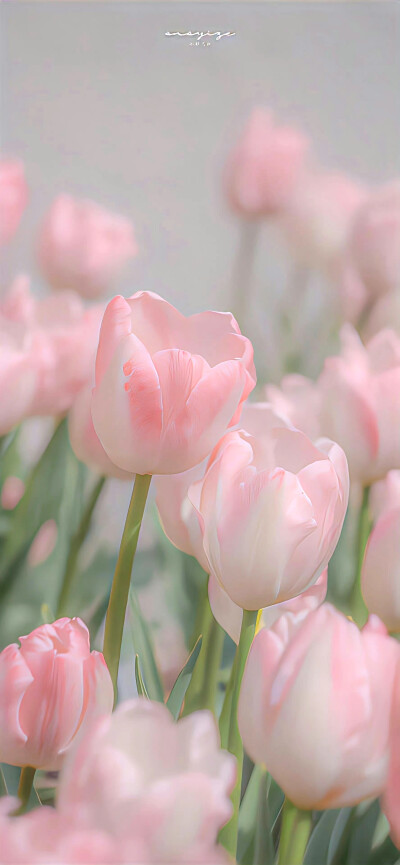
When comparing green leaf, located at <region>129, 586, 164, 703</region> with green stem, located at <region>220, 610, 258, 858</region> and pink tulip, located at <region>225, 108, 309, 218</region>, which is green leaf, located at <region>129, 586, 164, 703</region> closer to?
green stem, located at <region>220, 610, 258, 858</region>

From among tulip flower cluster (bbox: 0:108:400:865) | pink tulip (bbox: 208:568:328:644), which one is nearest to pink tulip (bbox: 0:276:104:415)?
tulip flower cluster (bbox: 0:108:400:865)

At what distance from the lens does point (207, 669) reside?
1.06 ft

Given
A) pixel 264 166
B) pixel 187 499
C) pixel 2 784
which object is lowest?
pixel 2 784

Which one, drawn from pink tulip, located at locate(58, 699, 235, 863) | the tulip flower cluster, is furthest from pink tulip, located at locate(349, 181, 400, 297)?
pink tulip, located at locate(58, 699, 235, 863)

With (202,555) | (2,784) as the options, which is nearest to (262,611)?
(202,555)

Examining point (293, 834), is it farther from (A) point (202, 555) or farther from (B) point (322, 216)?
(B) point (322, 216)

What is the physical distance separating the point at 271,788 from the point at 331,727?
0.18ft

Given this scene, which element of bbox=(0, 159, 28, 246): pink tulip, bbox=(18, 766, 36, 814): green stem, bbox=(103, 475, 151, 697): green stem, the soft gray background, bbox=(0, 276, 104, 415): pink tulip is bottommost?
bbox=(18, 766, 36, 814): green stem

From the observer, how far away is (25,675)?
0.96 feet

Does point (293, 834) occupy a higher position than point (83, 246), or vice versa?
point (83, 246)

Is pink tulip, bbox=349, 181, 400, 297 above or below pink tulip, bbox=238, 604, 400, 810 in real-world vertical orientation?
above

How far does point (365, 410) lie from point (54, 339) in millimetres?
138

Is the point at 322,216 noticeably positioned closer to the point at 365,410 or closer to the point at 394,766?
the point at 365,410

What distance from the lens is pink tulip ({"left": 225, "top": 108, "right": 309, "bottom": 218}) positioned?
12.9 inches
